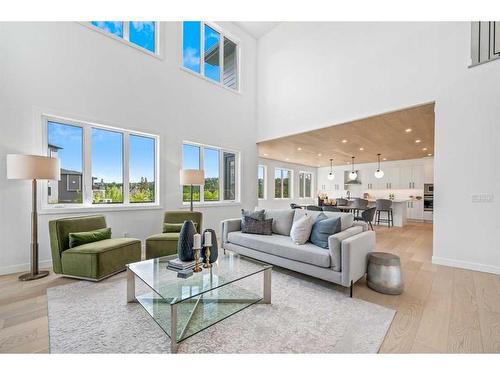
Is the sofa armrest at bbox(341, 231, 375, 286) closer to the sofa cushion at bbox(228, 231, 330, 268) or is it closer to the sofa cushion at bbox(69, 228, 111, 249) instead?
the sofa cushion at bbox(228, 231, 330, 268)

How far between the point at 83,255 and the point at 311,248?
270cm

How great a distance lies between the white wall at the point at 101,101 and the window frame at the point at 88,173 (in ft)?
0.30

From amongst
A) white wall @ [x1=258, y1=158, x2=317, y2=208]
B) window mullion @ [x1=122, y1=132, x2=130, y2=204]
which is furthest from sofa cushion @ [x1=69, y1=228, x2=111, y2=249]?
white wall @ [x1=258, y1=158, x2=317, y2=208]

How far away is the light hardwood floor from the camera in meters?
1.54

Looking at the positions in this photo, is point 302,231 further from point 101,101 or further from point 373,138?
point 373,138

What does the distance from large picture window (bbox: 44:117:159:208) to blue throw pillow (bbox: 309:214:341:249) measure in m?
3.12

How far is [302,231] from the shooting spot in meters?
2.79

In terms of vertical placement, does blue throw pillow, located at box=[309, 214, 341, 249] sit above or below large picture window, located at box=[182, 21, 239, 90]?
below

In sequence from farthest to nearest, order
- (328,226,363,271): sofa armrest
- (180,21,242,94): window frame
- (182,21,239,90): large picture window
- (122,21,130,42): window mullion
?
(182,21,239,90): large picture window
(180,21,242,94): window frame
(122,21,130,42): window mullion
(328,226,363,271): sofa armrest

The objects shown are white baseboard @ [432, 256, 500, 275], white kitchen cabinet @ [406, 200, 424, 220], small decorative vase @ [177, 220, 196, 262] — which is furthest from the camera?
white kitchen cabinet @ [406, 200, 424, 220]

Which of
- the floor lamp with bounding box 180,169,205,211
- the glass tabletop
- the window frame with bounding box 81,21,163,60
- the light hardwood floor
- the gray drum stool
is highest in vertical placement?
the window frame with bounding box 81,21,163,60

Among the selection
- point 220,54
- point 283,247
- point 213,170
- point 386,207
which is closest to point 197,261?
point 283,247
